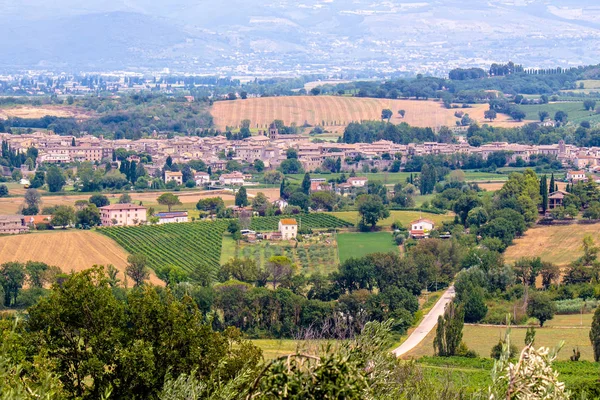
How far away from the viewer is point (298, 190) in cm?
4691

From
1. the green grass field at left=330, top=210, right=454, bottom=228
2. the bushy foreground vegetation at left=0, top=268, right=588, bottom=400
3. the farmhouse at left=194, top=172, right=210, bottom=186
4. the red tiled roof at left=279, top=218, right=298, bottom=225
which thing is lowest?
the farmhouse at left=194, top=172, right=210, bottom=186

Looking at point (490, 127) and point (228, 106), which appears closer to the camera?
point (490, 127)

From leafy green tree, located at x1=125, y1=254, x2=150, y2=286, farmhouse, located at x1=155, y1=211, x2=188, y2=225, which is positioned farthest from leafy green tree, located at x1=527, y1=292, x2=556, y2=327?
farmhouse, located at x1=155, y1=211, x2=188, y2=225

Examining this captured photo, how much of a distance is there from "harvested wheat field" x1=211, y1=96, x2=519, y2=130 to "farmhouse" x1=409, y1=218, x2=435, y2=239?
38.2 m

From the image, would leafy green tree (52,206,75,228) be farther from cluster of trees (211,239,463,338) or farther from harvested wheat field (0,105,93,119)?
harvested wheat field (0,105,93,119)

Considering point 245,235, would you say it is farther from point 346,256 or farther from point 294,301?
point 294,301

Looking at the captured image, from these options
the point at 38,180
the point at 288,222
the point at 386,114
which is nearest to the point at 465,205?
the point at 288,222

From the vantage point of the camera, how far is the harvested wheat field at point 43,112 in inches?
3162

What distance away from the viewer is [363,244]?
36.1m

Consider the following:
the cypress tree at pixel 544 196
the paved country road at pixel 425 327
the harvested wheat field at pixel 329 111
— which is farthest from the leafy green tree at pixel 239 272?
the harvested wheat field at pixel 329 111

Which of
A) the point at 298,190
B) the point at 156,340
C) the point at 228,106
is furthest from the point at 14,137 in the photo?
the point at 156,340

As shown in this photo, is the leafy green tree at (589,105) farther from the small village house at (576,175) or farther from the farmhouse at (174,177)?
the farmhouse at (174,177)

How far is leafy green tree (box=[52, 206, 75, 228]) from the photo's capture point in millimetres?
39312

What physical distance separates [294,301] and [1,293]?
703 centimetres
